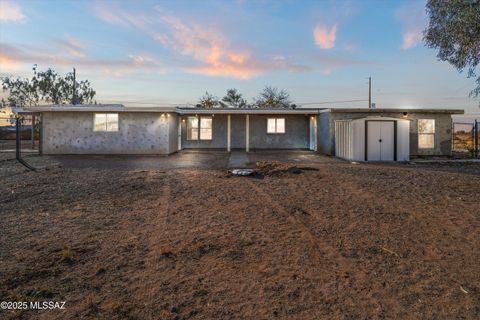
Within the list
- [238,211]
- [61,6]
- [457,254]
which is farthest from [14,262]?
[61,6]

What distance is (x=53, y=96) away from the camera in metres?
46.9

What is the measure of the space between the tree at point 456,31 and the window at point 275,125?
1232cm

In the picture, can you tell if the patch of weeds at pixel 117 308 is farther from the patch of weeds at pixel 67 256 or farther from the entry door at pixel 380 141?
the entry door at pixel 380 141

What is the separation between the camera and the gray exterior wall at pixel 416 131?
18375 millimetres

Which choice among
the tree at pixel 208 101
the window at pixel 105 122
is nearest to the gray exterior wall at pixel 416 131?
the window at pixel 105 122

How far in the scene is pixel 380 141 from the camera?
52.4 feet

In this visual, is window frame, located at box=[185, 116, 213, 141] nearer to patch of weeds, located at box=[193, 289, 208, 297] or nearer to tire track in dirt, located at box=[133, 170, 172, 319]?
tire track in dirt, located at box=[133, 170, 172, 319]

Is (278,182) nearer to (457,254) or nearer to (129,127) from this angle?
(457,254)

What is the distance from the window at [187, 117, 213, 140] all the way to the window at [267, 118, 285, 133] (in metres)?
3.98

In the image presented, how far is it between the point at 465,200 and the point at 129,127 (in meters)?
15.9

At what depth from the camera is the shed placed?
51.9 feet

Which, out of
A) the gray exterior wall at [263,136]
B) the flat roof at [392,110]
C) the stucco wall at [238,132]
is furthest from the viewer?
the stucco wall at [238,132]

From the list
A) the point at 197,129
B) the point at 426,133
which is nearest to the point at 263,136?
the point at 197,129

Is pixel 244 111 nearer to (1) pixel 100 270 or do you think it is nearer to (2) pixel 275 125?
(2) pixel 275 125
